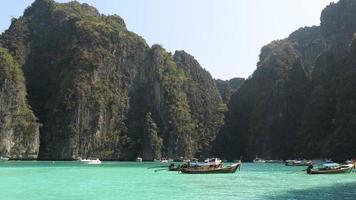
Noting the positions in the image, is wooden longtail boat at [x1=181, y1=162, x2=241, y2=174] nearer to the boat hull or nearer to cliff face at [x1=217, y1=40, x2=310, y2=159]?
the boat hull

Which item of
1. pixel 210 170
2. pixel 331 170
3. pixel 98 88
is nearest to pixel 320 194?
pixel 331 170

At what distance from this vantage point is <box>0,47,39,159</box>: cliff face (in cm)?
11675

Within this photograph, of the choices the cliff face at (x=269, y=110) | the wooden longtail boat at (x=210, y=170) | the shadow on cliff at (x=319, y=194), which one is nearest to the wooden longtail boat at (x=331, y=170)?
the wooden longtail boat at (x=210, y=170)

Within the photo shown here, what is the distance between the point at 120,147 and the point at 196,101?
3642 cm

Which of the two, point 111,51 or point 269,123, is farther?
point 111,51

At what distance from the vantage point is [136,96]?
141 meters

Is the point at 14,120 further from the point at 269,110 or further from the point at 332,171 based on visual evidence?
the point at 332,171

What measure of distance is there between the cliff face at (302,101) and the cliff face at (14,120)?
50.4 m

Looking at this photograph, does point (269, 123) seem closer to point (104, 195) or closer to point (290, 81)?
point (290, 81)

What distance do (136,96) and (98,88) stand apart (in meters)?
14.1

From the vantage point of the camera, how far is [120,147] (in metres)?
130

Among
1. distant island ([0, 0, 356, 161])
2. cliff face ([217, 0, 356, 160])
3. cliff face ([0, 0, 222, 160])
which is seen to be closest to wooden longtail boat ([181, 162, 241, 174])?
cliff face ([217, 0, 356, 160])

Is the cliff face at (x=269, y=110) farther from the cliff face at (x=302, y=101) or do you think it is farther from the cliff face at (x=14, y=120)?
the cliff face at (x=14, y=120)

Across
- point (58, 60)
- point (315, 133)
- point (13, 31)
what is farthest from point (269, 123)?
point (13, 31)
